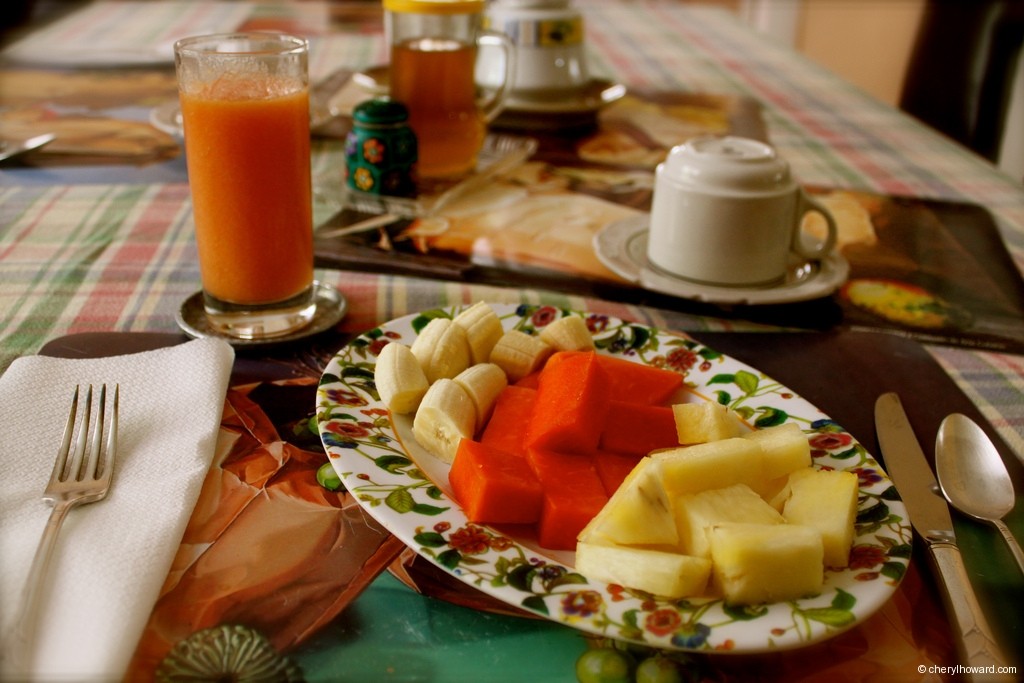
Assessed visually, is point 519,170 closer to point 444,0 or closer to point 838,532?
point 444,0

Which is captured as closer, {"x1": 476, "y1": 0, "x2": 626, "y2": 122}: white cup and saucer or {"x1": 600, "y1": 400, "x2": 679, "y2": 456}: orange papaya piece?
{"x1": 600, "y1": 400, "x2": 679, "y2": 456}: orange papaya piece

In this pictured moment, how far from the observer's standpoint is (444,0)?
1.34 metres

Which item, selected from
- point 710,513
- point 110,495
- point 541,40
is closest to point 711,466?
point 710,513

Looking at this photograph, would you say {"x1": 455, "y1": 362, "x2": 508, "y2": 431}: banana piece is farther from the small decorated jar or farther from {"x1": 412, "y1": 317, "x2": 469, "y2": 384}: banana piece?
the small decorated jar

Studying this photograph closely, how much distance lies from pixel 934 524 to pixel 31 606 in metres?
0.62

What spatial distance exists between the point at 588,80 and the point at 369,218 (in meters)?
0.73

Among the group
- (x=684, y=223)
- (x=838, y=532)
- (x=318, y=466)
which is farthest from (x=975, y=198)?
(x=318, y=466)

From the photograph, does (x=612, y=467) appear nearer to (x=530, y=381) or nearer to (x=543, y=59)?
(x=530, y=381)

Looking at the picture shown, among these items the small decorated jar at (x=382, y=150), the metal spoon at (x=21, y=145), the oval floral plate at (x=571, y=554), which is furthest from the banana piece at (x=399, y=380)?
the metal spoon at (x=21, y=145)

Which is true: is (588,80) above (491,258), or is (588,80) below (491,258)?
above

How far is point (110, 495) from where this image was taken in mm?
638

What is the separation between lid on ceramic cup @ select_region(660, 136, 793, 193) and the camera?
3.38ft

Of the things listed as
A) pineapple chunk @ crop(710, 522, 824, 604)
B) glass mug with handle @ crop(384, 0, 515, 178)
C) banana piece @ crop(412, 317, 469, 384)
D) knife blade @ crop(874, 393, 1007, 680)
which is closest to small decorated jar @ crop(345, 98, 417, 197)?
glass mug with handle @ crop(384, 0, 515, 178)

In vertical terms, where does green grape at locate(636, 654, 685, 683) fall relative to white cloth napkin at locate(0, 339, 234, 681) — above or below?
below
